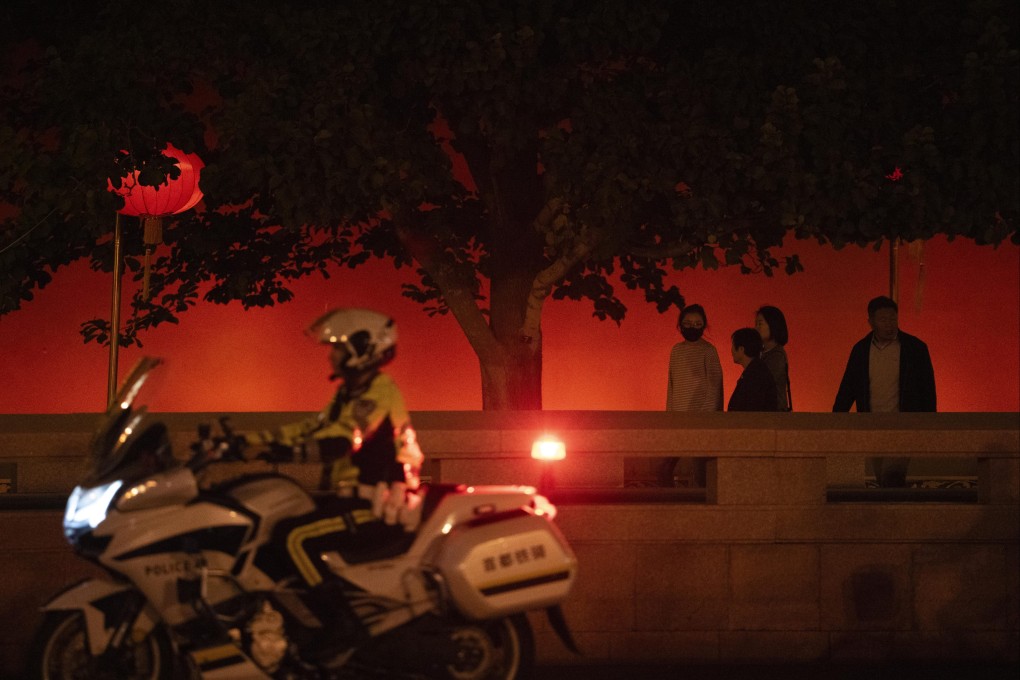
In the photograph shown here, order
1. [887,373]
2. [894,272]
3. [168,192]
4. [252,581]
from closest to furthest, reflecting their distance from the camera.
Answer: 1. [252,581]
2. [887,373]
3. [168,192]
4. [894,272]

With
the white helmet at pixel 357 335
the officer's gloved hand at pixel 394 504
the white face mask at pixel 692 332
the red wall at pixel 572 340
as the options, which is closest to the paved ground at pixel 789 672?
the officer's gloved hand at pixel 394 504

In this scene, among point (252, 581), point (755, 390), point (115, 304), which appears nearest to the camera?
point (252, 581)

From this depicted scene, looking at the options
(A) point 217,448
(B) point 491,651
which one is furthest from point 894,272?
(A) point 217,448

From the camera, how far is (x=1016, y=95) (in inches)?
387

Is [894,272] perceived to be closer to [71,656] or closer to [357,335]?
[357,335]

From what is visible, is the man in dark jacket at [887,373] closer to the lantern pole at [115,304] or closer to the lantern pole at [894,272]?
the lantern pole at [894,272]

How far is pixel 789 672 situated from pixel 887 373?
3.00 m

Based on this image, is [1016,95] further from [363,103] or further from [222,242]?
[222,242]

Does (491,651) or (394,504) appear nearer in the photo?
(394,504)

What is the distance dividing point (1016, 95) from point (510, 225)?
3904 millimetres

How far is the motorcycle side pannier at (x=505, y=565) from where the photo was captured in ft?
19.1

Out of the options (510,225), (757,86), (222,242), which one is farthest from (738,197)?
(222,242)

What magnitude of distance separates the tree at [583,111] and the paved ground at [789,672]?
10.6 feet

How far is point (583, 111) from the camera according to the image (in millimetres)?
10008
